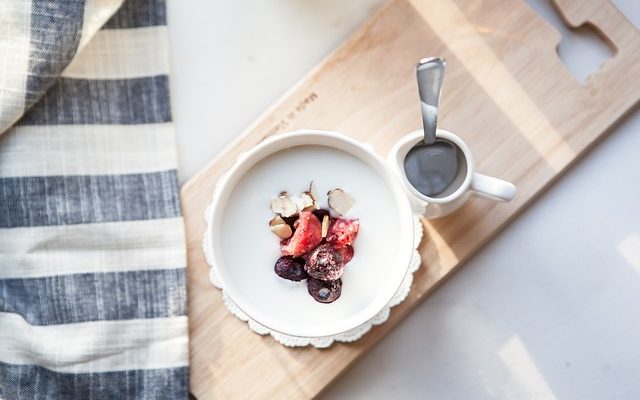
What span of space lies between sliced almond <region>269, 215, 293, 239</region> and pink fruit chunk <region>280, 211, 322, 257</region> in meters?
0.02

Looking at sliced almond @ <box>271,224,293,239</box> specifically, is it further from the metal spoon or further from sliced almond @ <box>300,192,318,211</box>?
the metal spoon

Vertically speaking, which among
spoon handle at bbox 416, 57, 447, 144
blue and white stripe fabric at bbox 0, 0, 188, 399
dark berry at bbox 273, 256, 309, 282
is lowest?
blue and white stripe fabric at bbox 0, 0, 188, 399

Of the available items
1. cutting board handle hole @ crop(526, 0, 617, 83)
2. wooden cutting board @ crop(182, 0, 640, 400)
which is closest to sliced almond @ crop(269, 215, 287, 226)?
wooden cutting board @ crop(182, 0, 640, 400)

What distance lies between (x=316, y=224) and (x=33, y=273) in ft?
1.08

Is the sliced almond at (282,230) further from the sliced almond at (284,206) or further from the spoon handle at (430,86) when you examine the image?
the spoon handle at (430,86)

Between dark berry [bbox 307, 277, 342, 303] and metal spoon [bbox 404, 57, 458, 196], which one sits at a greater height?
metal spoon [bbox 404, 57, 458, 196]

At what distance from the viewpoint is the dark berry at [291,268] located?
790 millimetres

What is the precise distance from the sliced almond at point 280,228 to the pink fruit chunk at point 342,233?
43mm

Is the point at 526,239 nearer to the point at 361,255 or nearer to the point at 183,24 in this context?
the point at 361,255

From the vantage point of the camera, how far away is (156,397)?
2.84 ft

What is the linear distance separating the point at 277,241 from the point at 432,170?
0.57 ft

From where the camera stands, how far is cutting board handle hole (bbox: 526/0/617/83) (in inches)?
35.5

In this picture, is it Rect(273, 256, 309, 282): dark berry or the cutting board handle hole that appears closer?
Rect(273, 256, 309, 282): dark berry

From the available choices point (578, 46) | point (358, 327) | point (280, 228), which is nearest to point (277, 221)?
point (280, 228)
